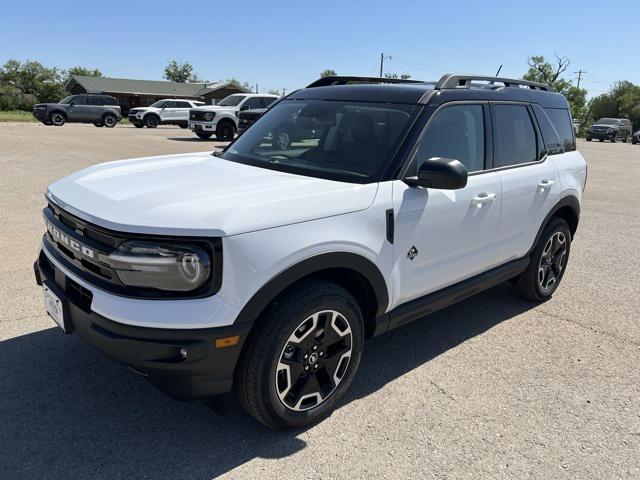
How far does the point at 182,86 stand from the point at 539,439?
72739 millimetres

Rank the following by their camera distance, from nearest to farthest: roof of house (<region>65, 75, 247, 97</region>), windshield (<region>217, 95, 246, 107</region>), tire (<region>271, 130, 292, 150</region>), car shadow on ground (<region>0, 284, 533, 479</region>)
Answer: car shadow on ground (<region>0, 284, 533, 479</region>) < tire (<region>271, 130, 292, 150</region>) < windshield (<region>217, 95, 246, 107</region>) < roof of house (<region>65, 75, 247, 97</region>)

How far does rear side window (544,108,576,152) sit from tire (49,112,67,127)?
103 feet

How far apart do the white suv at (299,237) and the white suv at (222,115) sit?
738 inches

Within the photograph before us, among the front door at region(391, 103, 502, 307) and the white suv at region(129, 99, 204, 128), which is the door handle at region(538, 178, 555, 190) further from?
the white suv at region(129, 99, 204, 128)

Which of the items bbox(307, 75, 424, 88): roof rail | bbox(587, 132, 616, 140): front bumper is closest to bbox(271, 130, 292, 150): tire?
bbox(307, 75, 424, 88): roof rail

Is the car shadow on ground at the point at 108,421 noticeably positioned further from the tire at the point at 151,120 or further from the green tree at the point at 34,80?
the green tree at the point at 34,80

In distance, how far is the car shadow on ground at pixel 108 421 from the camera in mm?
2520

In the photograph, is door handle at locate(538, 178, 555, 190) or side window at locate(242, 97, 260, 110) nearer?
door handle at locate(538, 178, 555, 190)

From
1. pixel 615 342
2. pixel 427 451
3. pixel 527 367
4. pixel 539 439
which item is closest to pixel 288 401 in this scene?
pixel 427 451

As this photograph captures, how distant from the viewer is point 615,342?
4.08 meters

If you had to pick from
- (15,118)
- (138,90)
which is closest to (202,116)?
(15,118)

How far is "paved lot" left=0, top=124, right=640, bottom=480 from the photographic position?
8.48ft

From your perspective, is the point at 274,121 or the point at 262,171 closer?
the point at 262,171

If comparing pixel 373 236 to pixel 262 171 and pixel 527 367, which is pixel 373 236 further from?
pixel 527 367
